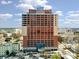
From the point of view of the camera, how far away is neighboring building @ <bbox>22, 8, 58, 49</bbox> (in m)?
4.04

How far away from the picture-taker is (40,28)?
4062 millimetres

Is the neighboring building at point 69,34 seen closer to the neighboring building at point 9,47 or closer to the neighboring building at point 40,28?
the neighboring building at point 40,28

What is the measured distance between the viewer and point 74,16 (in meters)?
4.07

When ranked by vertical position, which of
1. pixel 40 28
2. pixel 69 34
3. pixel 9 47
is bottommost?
pixel 9 47

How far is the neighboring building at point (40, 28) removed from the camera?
4.04 metres

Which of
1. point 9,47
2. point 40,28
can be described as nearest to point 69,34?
point 40,28

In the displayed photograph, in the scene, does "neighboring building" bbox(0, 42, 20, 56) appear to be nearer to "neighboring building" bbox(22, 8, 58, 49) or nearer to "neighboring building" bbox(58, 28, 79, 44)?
"neighboring building" bbox(22, 8, 58, 49)

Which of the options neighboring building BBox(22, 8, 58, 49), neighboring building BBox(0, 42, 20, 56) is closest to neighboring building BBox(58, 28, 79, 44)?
neighboring building BBox(22, 8, 58, 49)

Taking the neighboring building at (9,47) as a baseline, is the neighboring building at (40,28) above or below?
above

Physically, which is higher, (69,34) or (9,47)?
(69,34)

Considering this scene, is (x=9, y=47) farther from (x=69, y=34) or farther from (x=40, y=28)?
(x=69, y=34)

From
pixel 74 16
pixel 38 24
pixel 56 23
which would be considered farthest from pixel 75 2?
pixel 38 24

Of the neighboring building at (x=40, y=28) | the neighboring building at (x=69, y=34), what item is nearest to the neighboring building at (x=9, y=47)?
the neighboring building at (x=40, y=28)

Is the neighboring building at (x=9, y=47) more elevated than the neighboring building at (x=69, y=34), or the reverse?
the neighboring building at (x=69, y=34)
